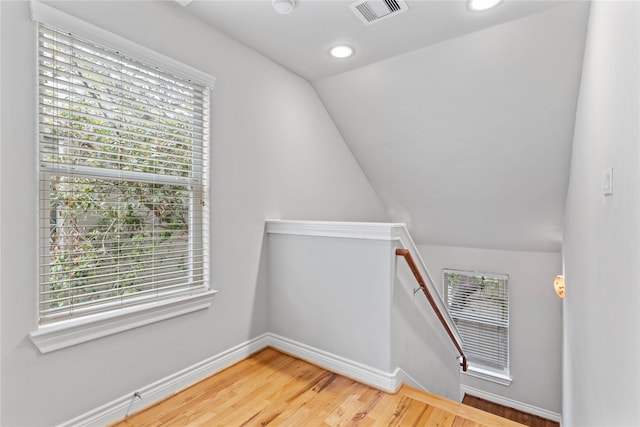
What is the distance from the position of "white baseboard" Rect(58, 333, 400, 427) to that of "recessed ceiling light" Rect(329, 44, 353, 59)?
241 cm

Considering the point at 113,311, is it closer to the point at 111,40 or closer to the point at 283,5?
the point at 111,40

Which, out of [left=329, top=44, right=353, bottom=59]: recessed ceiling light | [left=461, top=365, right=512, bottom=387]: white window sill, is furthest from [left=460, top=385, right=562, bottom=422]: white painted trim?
[left=329, top=44, right=353, bottom=59]: recessed ceiling light

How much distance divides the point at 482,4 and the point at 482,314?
3876mm

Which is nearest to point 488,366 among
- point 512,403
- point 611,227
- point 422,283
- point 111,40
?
point 512,403

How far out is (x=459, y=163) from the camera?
3.44 metres

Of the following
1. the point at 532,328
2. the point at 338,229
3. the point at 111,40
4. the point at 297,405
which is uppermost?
the point at 111,40

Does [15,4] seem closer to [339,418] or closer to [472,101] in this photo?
[339,418]

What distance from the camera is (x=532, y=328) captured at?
4.17 m

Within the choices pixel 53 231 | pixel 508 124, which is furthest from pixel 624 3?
pixel 53 231

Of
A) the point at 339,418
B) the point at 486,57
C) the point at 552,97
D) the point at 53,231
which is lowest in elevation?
the point at 339,418

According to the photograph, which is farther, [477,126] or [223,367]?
[477,126]

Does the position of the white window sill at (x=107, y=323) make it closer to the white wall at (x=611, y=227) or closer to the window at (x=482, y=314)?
the white wall at (x=611, y=227)

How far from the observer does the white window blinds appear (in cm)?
163

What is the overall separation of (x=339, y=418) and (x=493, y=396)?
139 inches
